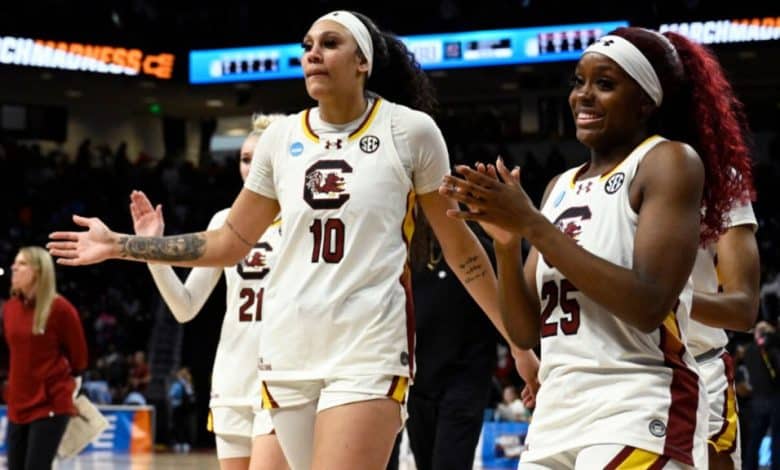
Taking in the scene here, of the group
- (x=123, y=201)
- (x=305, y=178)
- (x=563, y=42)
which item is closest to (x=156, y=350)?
(x=123, y=201)

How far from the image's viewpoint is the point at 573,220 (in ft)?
11.2

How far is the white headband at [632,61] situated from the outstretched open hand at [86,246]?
6.05ft

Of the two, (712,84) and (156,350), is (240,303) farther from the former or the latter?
(156,350)

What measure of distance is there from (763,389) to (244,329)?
23.9 ft

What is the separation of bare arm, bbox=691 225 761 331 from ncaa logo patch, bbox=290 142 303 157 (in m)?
1.39

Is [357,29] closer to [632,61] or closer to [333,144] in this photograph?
[333,144]

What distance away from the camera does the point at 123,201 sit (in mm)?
27109

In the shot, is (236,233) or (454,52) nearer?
(236,233)

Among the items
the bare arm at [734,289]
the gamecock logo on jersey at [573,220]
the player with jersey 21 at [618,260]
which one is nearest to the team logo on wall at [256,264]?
the bare arm at [734,289]

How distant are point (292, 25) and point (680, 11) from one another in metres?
7.86

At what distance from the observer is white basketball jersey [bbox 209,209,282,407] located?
604cm

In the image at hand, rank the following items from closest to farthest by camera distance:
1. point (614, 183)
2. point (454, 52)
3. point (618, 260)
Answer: point (618, 260) < point (614, 183) < point (454, 52)

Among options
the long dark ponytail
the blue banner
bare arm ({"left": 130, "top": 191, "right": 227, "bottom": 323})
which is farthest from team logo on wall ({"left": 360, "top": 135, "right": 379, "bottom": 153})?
the blue banner

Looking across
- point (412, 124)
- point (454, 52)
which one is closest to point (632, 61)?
point (412, 124)
